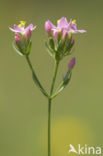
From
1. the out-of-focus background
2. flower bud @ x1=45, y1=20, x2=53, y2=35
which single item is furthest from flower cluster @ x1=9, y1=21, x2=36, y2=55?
the out-of-focus background

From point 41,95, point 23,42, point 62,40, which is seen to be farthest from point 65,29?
point 41,95

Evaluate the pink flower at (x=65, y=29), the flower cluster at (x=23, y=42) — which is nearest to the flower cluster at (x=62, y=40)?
the pink flower at (x=65, y=29)

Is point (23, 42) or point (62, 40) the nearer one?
point (62, 40)

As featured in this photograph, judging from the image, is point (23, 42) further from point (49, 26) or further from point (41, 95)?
point (41, 95)

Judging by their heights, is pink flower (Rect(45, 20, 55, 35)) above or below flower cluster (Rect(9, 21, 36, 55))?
above

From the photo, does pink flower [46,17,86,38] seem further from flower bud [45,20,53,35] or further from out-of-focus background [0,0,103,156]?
out-of-focus background [0,0,103,156]

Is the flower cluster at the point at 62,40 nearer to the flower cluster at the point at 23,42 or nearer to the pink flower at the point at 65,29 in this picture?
the pink flower at the point at 65,29

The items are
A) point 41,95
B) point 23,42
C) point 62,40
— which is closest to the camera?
point 62,40

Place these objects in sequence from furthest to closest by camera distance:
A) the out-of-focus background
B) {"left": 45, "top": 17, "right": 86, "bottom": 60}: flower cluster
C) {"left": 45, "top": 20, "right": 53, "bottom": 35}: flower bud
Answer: the out-of-focus background
{"left": 45, "top": 20, "right": 53, "bottom": 35}: flower bud
{"left": 45, "top": 17, "right": 86, "bottom": 60}: flower cluster
